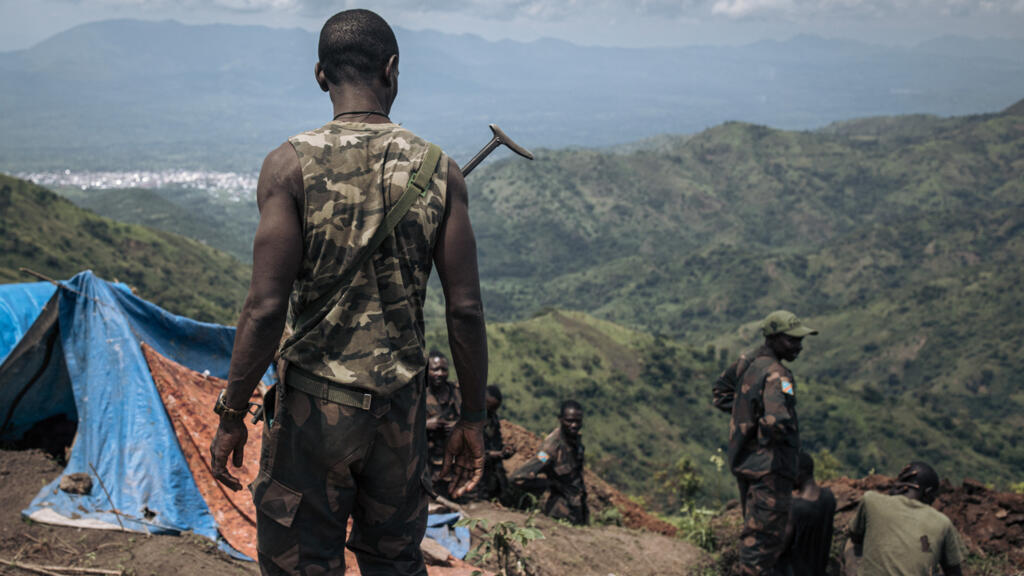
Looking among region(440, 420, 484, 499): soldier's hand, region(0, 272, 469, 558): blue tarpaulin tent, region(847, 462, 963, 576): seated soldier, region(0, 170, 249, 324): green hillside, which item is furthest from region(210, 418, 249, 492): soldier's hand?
region(0, 170, 249, 324): green hillside

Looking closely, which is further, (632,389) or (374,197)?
(632,389)

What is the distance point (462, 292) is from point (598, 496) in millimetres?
8312

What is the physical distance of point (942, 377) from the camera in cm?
5622

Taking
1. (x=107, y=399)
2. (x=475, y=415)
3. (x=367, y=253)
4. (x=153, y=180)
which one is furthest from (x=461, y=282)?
(x=153, y=180)

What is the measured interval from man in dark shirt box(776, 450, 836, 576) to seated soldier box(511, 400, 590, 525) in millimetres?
2238

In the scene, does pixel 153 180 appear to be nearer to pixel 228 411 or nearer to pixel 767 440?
pixel 767 440

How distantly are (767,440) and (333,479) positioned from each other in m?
3.54

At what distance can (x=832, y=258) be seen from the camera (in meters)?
87.2

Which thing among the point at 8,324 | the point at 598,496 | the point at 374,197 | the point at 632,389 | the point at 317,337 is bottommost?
the point at 632,389

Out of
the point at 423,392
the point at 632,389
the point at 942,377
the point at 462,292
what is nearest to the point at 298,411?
the point at 423,392

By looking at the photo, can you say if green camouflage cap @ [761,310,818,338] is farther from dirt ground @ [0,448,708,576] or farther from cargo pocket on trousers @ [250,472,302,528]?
cargo pocket on trousers @ [250,472,302,528]

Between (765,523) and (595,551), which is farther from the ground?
(765,523)

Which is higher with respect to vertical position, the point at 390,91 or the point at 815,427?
the point at 390,91

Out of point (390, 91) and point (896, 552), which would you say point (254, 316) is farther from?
point (896, 552)
